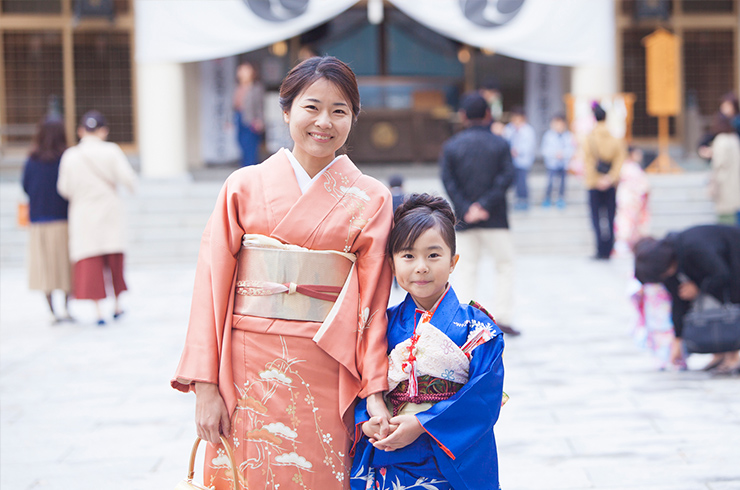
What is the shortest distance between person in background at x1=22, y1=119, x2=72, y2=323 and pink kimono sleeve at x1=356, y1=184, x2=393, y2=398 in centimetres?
523

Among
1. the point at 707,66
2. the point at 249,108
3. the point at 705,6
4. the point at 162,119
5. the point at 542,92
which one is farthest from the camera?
the point at 542,92

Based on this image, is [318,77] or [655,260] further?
[655,260]

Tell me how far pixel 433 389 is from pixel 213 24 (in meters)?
4.99

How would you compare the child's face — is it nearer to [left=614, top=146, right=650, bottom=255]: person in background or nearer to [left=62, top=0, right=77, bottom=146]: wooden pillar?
[left=614, top=146, right=650, bottom=255]: person in background

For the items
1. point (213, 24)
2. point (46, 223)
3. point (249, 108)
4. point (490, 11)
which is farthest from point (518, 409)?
point (249, 108)

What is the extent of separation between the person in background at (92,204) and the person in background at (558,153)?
6.68m

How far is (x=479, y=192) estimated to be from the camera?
5785 mm

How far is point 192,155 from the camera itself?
15.1 metres

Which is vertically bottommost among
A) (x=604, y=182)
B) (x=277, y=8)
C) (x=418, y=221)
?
(x=418, y=221)

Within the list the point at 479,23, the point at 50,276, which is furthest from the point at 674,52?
the point at 50,276

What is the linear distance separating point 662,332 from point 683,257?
0.72 m

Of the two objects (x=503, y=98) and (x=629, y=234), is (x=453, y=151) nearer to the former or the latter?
(x=629, y=234)

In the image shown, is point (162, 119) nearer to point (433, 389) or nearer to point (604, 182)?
point (604, 182)

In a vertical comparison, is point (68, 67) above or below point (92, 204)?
above
